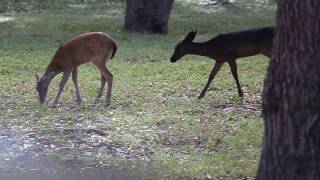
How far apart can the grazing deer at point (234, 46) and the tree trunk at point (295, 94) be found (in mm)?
5944

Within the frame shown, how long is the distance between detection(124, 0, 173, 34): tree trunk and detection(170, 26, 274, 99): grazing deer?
27.2 ft

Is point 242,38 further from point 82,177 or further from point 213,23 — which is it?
point 213,23

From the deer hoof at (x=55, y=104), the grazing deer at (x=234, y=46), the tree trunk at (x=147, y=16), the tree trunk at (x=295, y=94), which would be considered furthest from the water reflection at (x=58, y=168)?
the tree trunk at (x=147, y=16)

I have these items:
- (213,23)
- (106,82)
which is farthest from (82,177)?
(213,23)

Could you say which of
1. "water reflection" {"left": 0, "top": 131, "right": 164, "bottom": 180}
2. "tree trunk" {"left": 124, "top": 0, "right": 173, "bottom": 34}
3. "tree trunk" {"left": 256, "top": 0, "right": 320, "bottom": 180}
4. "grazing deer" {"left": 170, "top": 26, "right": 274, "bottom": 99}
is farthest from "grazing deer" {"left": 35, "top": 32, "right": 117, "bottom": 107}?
"tree trunk" {"left": 124, "top": 0, "right": 173, "bottom": 34}

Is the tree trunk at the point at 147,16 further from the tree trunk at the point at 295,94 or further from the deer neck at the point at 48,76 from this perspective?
the tree trunk at the point at 295,94

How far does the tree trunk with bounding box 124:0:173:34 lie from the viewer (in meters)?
20.2

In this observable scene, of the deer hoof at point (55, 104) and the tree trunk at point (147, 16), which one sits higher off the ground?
the deer hoof at point (55, 104)

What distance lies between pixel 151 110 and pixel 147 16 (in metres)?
10.2

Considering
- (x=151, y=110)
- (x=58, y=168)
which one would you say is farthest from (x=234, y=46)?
(x=58, y=168)

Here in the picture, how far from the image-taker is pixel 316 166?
523 centimetres

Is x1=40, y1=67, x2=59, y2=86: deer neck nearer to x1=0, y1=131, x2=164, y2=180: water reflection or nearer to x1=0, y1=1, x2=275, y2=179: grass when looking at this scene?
x1=0, y1=1, x2=275, y2=179: grass

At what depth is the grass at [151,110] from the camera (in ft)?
26.4

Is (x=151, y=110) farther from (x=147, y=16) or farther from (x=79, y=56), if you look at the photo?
(x=147, y=16)
